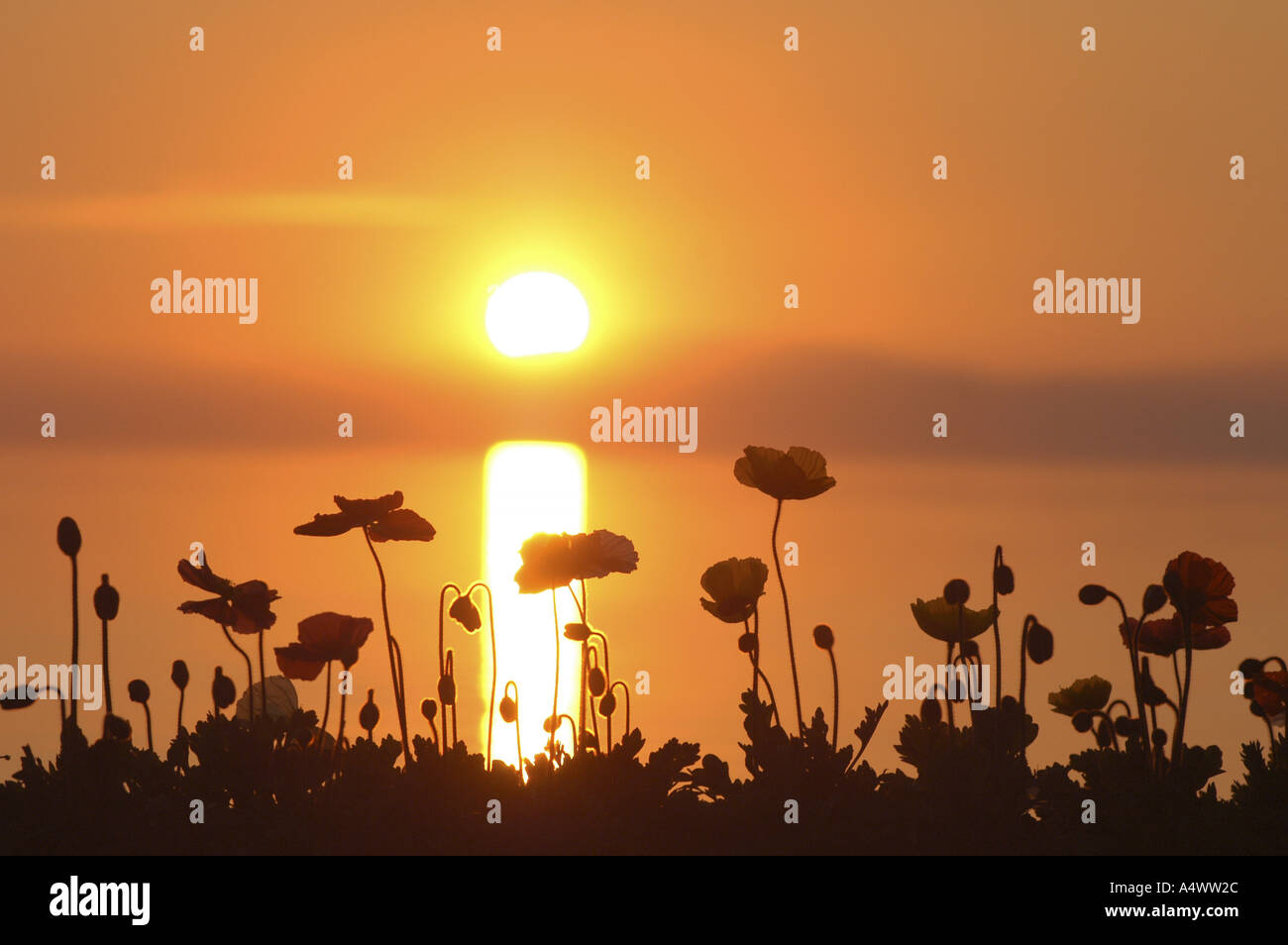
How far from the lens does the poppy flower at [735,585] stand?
9.54 ft

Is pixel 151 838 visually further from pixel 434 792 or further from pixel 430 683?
pixel 430 683

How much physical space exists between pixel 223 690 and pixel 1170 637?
1.89 metres

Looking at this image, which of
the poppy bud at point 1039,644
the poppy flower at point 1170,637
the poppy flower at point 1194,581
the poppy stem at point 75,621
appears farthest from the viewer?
the poppy flower at point 1170,637

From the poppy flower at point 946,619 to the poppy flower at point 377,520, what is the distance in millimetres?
990

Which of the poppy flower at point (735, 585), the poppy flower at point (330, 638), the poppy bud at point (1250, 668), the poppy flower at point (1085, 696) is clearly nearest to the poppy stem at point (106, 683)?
the poppy flower at point (330, 638)

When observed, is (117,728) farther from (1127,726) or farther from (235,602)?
(1127,726)

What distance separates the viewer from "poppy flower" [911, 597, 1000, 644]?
9.62 feet

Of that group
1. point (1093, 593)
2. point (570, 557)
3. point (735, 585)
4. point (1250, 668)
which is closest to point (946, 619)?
point (1093, 593)

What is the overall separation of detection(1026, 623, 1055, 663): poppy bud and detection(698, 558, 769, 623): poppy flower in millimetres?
527

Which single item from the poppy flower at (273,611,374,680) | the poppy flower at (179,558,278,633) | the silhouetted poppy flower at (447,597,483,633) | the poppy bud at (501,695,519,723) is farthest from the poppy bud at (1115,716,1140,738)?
the poppy flower at (179,558,278,633)

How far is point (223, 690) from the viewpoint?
2.92 metres

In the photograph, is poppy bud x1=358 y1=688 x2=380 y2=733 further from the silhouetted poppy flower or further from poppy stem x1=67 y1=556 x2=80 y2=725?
poppy stem x1=67 y1=556 x2=80 y2=725

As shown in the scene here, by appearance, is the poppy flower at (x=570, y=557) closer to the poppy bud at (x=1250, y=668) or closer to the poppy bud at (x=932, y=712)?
the poppy bud at (x=932, y=712)
